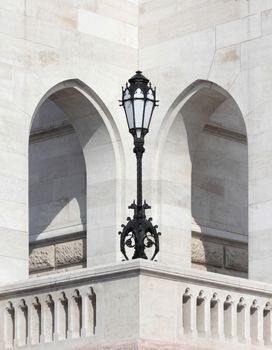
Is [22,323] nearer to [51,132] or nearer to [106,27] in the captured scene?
[106,27]

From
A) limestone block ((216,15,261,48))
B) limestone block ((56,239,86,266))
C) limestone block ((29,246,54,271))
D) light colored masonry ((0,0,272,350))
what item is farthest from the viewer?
limestone block ((29,246,54,271))

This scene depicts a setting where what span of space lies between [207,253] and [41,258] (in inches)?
102

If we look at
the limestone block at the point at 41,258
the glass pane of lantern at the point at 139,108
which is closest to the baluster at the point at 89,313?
the glass pane of lantern at the point at 139,108

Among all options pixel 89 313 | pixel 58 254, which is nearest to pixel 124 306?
pixel 89 313

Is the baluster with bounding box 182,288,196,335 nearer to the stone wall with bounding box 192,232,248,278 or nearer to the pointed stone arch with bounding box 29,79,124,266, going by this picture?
the pointed stone arch with bounding box 29,79,124,266

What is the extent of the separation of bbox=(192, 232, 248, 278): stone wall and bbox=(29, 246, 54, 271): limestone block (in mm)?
2246

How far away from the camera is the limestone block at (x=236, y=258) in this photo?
24641 mm

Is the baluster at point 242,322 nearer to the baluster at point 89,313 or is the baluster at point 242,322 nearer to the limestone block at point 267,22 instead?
the baluster at point 89,313

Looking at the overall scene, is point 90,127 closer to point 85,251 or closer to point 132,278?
point 85,251

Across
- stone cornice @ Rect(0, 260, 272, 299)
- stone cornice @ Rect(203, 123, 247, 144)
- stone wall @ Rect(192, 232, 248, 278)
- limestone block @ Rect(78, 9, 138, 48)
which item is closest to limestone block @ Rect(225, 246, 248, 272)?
stone wall @ Rect(192, 232, 248, 278)

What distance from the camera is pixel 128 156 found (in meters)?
23.4

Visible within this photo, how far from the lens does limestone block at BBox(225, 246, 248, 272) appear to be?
24.6 m

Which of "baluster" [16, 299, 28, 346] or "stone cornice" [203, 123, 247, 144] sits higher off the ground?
"stone cornice" [203, 123, 247, 144]

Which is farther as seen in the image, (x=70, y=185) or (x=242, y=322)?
(x=70, y=185)
